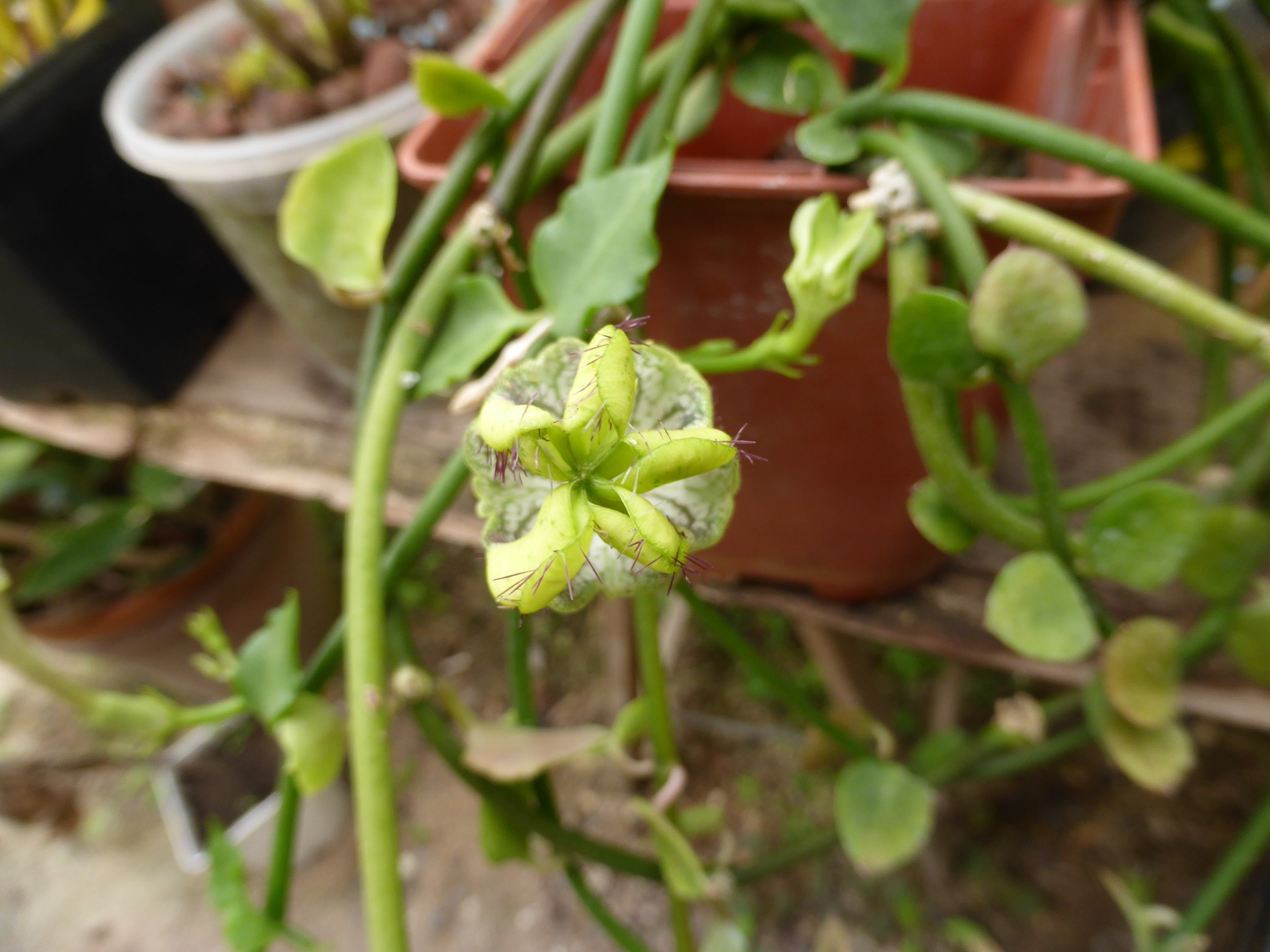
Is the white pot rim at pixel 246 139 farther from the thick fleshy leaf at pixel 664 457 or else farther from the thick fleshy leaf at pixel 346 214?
the thick fleshy leaf at pixel 664 457

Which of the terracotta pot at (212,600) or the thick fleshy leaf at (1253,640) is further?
the terracotta pot at (212,600)

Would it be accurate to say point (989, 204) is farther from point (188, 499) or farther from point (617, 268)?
point (188, 499)

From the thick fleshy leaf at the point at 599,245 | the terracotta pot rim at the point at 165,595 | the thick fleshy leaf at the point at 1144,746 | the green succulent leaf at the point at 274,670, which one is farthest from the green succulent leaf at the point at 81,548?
the thick fleshy leaf at the point at 1144,746

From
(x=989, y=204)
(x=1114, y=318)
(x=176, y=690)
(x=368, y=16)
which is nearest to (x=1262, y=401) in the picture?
(x=989, y=204)

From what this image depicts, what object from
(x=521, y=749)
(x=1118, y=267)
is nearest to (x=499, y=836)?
(x=521, y=749)

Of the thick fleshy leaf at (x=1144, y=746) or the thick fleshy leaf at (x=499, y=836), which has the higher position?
the thick fleshy leaf at (x=499, y=836)
